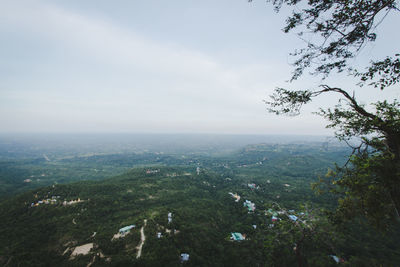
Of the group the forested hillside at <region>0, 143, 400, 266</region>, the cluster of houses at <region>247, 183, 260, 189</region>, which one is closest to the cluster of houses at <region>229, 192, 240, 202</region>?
the forested hillside at <region>0, 143, 400, 266</region>

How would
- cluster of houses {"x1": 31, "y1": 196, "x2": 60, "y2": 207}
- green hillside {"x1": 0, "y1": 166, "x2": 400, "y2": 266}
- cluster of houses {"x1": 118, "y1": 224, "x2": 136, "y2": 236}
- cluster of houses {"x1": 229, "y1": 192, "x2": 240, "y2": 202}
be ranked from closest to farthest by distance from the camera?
green hillside {"x1": 0, "y1": 166, "x2": 400, "y2": 266}
cluster of houses {"x1": 118, "y1": 224, "x2": 136, "y2": 236}
cluster of houses {"x1": 31, "y1": 196, "x2": 60, "y2": 207}
cluster of houses {"x1": 229, "y1": 192, "x2": 240, "y2": 202}

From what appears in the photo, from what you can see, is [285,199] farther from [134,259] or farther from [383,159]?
[383,159]

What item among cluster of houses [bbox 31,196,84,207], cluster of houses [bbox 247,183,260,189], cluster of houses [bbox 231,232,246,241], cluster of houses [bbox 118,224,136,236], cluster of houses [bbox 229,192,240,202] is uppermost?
cluster of houses [bbox 118,224,136,236]

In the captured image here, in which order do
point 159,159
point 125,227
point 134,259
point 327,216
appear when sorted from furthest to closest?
1. point 159,159
2. point 125,227
3. point 134,259
4. point 327,216

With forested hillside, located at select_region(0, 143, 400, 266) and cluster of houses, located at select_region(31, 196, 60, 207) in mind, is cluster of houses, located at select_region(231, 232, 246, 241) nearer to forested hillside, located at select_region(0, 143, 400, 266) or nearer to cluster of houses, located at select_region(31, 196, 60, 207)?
forested hillside, located at select_region(0, 143, 400, 266)

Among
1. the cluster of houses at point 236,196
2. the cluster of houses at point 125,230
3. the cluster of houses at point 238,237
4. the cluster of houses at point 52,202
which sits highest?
the cluster of houses at point 125,230

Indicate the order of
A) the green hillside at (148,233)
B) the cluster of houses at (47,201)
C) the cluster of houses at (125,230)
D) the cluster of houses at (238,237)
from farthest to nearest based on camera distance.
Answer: the cluster of houses at (47,201), the cluster of houses at (238,237), the cluster of houses at (125,230), the green hillside at (148,233)

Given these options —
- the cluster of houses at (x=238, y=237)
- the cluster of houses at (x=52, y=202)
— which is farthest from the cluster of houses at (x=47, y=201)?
the cluster of houses at (x=238, y=237)

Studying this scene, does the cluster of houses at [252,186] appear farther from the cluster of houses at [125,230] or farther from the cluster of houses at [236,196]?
the cluster of houses at [125,230]

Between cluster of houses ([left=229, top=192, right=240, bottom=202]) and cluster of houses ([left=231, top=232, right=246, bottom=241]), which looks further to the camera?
cluster of houses ([left=229, top=192, right=240, bottom=202])

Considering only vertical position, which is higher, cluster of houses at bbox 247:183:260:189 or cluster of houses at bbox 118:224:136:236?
cluster of houses at bbox 118:224:136:236

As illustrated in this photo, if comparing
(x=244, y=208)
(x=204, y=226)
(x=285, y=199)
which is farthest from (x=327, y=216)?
(x=285, y=199)
